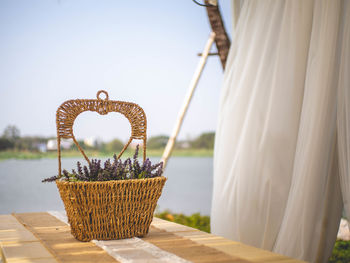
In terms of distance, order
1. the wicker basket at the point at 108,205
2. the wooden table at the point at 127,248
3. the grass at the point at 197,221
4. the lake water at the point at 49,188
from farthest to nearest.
A: 1. the lake water at the point at 49,188
2. the grass at the point at 197,221
3. the wicker basket at the point at 108,205
4. the wooden table at the point at 127,248

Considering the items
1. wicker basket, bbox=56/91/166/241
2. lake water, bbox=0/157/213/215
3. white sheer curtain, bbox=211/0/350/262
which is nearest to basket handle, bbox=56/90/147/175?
wicker basket, bbox=56/91/166/241

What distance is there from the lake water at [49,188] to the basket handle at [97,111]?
1075 millimetres

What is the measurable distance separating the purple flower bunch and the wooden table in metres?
0.20

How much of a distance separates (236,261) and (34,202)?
259 cm

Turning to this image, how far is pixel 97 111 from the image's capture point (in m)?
1.25

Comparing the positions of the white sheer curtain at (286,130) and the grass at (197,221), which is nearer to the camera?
the white sheer curtain at (286,130)

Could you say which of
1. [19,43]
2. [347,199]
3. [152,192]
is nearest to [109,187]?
[152,192]

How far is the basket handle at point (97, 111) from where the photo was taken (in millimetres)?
1178

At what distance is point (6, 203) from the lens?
2979 millimetres

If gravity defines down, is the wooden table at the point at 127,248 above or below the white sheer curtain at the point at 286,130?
below

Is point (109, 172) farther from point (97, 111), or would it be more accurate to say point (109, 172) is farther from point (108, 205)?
point (97, 111)

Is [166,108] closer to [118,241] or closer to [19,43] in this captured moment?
[19,43]

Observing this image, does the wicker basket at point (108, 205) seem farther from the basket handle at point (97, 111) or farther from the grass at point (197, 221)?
the grass at point (197, 221)

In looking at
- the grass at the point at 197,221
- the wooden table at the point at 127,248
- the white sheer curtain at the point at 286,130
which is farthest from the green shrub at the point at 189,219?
the wooden table at the point at 127,248
